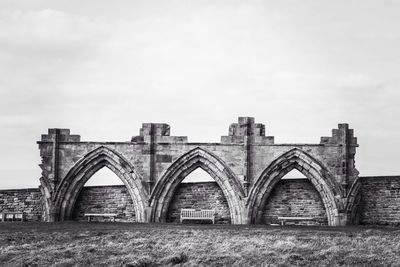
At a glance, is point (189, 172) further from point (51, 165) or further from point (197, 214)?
point (51, 165)

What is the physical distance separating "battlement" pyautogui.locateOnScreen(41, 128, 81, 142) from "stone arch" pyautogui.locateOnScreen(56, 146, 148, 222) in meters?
0.91

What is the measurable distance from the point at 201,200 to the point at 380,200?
662 cm

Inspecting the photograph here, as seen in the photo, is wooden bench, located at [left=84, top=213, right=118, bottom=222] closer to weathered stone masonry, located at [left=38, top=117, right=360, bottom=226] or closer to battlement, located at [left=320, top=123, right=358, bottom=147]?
weathered stone masonry, located at [left=38, top=117, right=360, bottom=226]

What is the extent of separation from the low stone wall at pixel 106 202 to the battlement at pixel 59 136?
2.01m

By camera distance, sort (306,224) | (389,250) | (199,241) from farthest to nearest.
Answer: (306,224)
(199,241)
(389,250)

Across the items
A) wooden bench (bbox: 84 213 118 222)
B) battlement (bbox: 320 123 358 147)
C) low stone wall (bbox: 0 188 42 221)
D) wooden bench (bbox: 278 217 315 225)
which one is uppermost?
battlement (bbox: 320 123 358 147)

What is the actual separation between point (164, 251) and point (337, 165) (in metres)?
11.7

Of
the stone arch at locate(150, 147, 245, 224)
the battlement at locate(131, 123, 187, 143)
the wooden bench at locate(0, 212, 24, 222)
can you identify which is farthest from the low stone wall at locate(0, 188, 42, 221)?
the stone arch at locate(150, 147, 245, 224)

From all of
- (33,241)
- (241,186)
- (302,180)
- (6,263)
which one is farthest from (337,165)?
(6,263)

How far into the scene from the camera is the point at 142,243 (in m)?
18.8

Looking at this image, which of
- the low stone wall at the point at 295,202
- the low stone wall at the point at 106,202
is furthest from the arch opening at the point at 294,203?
the low stone wall at the point at 106,202

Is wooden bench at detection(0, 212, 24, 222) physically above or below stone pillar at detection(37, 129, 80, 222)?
below

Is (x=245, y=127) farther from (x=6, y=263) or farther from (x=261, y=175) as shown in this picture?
(x=6, y=263)

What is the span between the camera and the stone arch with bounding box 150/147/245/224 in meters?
27.8
